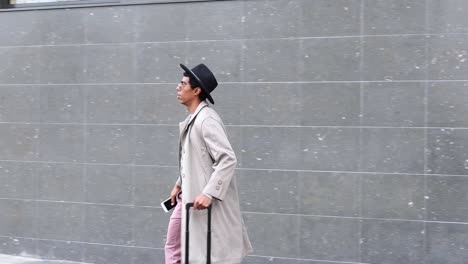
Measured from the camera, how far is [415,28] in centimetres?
688

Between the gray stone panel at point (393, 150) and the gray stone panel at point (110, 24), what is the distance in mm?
2556

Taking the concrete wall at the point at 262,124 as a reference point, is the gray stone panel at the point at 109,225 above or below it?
below

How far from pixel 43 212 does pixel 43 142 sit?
722 mm

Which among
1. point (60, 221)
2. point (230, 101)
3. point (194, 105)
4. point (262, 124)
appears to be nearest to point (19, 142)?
point (60, 221)

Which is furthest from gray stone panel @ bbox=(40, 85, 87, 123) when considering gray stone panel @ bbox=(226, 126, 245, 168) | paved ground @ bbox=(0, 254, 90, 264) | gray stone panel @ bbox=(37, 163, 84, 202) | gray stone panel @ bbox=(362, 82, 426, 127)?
gray stone panel @ bbox=(362, 82, 426, 127)

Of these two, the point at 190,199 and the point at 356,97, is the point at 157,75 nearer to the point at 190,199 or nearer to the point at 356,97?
the point at 356,97

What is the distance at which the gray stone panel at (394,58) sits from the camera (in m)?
6.87

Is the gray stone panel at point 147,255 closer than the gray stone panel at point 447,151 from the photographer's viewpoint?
No

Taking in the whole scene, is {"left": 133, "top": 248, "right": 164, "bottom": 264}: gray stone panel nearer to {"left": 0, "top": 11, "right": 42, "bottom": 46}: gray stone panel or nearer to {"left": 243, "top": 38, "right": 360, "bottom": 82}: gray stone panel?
{"left": 243, "top": 38, "right": 360, "bottom": 82}: gray stone panel

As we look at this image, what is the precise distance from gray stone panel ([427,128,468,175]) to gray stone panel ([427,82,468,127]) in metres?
0.08

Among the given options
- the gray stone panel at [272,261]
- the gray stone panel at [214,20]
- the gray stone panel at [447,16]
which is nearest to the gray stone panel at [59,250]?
the gray stone panel at [272,261]

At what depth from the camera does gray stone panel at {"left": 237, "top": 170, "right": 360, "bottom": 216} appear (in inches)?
278

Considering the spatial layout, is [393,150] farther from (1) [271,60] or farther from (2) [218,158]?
(2) [218,158]

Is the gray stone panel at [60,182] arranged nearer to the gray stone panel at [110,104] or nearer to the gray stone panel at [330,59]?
the gray stone panel at [110,104]
